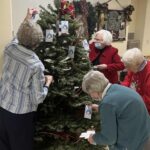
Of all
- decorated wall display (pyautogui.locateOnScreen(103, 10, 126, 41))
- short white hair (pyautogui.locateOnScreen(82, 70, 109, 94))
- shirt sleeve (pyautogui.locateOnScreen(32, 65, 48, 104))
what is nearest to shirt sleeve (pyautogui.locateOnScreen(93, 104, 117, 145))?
short white hair (pyautogui.locateOnScreen(82, 70, 109, 94))

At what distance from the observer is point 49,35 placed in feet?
7.34

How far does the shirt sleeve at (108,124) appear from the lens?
1.63m

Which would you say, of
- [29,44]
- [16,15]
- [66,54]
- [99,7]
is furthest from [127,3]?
[29,44]

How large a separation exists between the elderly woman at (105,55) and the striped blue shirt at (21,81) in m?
1.17

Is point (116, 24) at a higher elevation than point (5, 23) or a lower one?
lower

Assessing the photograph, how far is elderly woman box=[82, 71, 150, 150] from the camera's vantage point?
1636 mm

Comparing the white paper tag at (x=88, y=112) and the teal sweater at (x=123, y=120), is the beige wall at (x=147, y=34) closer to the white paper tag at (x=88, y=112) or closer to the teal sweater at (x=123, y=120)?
the white paper tag at (x=88, y=112)

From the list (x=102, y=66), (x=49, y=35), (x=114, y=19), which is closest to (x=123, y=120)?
(x=49, y=35)

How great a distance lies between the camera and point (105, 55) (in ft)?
9.89

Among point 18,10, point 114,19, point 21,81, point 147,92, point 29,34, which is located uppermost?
point 18,10

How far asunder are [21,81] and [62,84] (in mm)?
489

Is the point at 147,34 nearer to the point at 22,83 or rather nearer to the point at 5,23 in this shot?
the point at 5,23

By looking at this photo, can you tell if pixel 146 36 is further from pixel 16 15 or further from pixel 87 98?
pixel 87 98

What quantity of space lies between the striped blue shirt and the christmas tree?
0.36 m
